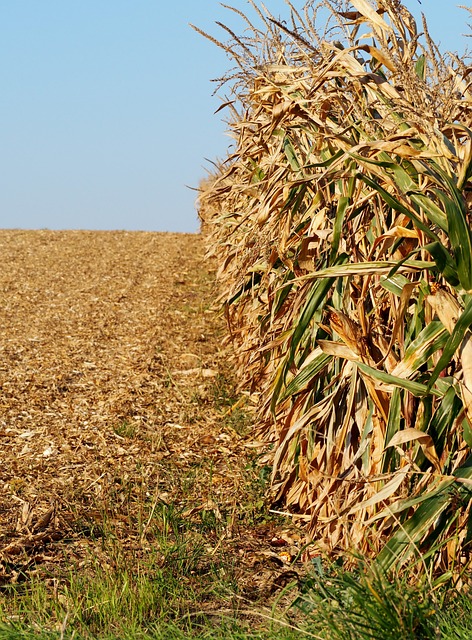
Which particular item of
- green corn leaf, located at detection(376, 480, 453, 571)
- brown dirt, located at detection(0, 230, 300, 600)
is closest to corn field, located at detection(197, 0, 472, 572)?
green corn leaf, located at detection(376, 480, 453, 571)

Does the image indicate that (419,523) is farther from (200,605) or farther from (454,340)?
(200,605)

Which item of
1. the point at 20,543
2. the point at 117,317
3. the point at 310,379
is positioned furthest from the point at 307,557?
the point at 117,317

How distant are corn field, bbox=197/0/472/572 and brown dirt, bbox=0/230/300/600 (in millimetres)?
598

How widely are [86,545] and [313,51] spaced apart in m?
2.42

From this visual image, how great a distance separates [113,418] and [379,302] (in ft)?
8.94

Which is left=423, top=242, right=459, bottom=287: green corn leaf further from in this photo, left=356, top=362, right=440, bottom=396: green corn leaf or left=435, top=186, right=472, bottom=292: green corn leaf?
left=356, top=362, right=440, bottom=396: green corn leaf

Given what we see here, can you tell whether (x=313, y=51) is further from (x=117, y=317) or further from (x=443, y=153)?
(x=117, y=317)

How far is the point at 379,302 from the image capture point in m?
3.36

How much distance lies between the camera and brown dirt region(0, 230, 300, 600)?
12.6 feet

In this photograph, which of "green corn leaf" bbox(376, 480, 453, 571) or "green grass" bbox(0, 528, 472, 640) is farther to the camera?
"green corn leaf" bbox(376, 480, 453, 571)

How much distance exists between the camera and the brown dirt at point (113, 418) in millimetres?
3852

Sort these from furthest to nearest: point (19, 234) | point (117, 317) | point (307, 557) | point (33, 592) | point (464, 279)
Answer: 1. point (19, 234)
2. point (117, 317)
3. point (307, 557)
4. point (33, 592)
5. point (464, 279)

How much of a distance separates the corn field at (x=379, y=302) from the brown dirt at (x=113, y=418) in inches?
23.5

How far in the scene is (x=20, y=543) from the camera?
143 inches
